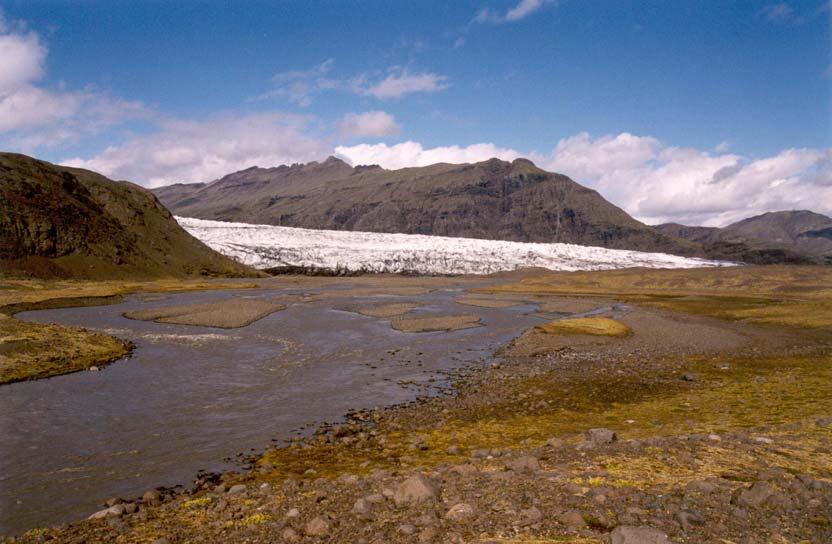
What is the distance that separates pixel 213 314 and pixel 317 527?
33405mm

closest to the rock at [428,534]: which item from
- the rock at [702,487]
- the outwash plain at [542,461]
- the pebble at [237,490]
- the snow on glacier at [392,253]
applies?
the outwash plain at [542,461]

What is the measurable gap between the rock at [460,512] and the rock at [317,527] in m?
1.59

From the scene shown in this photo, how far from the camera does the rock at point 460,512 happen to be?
21.9 ft

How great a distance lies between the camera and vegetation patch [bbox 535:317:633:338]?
29688 mm

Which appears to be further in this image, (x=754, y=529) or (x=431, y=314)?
(x=431, y=314)

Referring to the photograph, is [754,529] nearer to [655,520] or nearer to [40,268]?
[655,520]

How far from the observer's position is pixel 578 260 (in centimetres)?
14138

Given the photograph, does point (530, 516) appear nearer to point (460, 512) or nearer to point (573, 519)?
point (573, 519)

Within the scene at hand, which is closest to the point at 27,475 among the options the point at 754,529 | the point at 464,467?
the point at 464,467

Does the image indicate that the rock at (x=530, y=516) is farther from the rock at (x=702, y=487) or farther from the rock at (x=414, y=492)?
the rock at (x=702, y=487)

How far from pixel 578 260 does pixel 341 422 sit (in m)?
136

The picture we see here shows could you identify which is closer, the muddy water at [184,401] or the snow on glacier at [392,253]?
the muddy water at [184,401]

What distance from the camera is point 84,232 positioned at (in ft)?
254

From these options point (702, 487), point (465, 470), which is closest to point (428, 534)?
point (465, 470)
